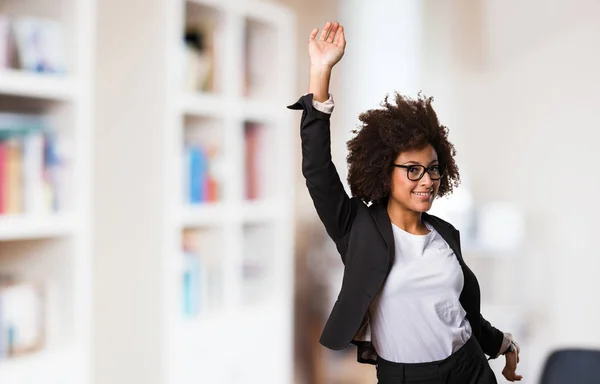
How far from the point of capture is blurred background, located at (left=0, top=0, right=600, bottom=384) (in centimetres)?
202

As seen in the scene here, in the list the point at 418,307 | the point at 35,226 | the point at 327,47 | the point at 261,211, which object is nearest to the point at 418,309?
the point at 418,307

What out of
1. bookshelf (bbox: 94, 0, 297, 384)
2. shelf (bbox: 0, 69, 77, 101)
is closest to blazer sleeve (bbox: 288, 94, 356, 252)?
shelf (bbox: 0, 69, 77, 101)

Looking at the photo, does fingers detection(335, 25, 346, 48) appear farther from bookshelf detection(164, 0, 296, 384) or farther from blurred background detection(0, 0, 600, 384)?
bookshelf detection(164, 0, 296, 384)

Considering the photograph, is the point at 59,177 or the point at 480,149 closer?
the point at 59,177

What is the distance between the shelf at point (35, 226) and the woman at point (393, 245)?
1.42 m

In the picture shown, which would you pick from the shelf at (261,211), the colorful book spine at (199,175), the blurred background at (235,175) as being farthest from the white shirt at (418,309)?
the shelf at (261,211)

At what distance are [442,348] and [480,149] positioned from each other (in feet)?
11.6

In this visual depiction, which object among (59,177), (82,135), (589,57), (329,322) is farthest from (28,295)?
(589,57)

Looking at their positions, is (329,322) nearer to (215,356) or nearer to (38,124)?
(38,124)

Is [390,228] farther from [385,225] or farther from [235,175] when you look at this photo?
[235,175]

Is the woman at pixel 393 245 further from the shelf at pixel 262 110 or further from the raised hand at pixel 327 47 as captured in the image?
the shelf at pixel 262 110

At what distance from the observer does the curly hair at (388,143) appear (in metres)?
0.68

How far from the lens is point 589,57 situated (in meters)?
3.77

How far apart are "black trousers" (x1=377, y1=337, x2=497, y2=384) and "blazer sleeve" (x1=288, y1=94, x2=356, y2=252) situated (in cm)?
14
